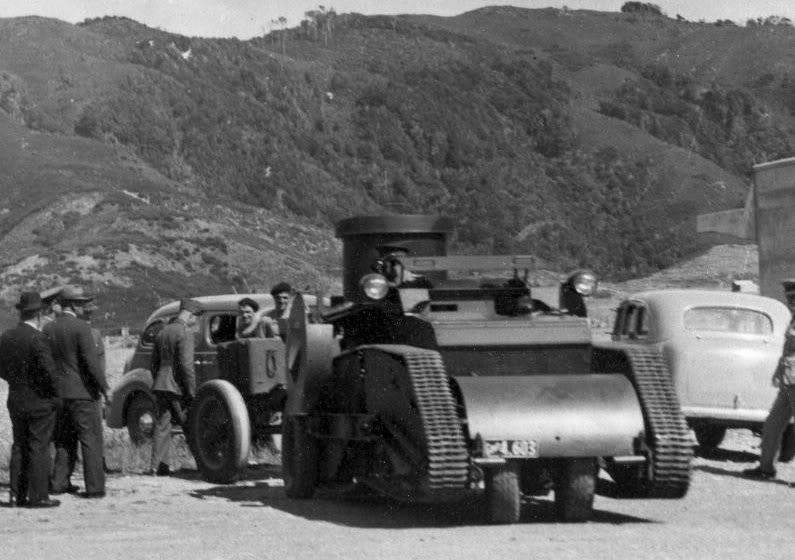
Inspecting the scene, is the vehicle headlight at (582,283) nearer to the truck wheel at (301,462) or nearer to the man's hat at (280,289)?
the truck wheel at (301,462)

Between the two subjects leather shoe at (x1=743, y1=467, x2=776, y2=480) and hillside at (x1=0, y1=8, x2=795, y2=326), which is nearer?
leather shoe at (x1=743, y1=467, x2=776, y2=480)

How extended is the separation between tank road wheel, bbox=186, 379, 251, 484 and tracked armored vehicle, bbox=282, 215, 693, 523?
1.04m

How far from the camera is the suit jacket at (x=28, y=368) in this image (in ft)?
46.0

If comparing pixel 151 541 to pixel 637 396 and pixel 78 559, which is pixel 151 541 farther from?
pixel 637 396

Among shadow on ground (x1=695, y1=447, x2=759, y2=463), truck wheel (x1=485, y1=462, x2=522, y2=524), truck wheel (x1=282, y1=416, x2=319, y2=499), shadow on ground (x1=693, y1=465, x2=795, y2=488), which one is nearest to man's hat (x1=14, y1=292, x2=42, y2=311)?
truck wheel (x1=282, y1=416, x2=319, y2=499)

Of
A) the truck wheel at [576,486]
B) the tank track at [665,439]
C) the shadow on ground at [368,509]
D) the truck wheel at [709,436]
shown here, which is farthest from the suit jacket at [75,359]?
the truck wheel at [709,436]

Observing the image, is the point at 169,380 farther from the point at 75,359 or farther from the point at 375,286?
the point at 375,286

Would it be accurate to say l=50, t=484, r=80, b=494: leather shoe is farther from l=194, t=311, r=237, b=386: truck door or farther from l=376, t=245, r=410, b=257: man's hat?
l=194, t=311, r=237, b=386: truck door

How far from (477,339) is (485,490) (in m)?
1.20

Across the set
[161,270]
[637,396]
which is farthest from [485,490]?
[161,270]

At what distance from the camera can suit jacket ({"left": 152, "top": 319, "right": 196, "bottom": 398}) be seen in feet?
56.5

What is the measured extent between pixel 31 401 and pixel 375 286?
2.98 metres

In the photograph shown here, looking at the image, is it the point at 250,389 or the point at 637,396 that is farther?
the point at 250,389

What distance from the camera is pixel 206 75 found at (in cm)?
15650
